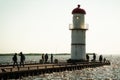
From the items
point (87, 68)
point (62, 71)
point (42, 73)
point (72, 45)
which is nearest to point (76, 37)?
point (72, 45)

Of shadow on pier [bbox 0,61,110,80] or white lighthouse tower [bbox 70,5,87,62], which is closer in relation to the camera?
shadow on pier [bbox 0,61,110,80]

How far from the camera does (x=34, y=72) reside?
130ft

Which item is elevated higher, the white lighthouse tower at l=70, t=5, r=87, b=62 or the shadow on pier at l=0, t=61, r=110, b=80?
the white lighthouse tower at l=70, t=5, r=87, b=62

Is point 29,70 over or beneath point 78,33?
beneath

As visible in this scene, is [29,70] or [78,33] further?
[78,33]

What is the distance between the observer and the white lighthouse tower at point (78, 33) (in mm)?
57656

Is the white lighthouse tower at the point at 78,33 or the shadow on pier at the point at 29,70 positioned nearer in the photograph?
the shadow on pier at the point at 29,70

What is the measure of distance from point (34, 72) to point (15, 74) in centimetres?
472

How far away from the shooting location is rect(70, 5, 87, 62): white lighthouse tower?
189 ft

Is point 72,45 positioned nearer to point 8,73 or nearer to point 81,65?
point 81,65

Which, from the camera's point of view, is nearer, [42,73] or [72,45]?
[42,73]

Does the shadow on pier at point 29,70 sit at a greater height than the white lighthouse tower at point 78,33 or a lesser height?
lesser

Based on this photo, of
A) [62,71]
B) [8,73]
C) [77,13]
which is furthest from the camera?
[77,13]

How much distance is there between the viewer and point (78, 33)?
57781 mm
